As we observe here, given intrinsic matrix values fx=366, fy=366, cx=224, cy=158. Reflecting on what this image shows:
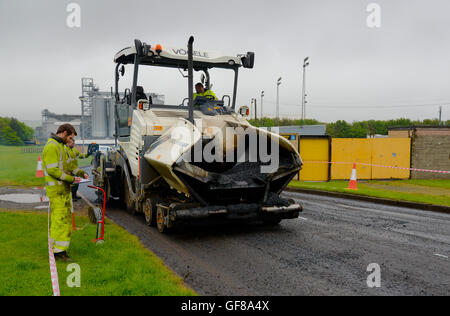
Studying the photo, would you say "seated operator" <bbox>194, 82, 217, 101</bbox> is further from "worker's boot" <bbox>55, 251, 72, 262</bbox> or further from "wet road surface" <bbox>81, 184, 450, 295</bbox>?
"worker's boot" <bbox>55, 251, 72, 262</bbox>

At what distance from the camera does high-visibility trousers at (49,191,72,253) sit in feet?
16.5

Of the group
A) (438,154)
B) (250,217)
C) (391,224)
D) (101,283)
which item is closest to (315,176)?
(438,154)

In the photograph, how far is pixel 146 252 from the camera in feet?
17.8

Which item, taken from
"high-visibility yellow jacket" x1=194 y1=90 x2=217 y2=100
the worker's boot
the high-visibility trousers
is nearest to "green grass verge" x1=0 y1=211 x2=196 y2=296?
the worker's boot

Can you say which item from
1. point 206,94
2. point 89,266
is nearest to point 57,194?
point 89,266

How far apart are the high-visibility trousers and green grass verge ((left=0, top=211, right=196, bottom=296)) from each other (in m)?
0.26

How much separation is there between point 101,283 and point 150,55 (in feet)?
15.7

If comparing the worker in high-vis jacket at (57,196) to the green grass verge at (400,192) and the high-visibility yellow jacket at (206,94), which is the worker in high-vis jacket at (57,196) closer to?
the high-visibility yellow jacket at (206,94)

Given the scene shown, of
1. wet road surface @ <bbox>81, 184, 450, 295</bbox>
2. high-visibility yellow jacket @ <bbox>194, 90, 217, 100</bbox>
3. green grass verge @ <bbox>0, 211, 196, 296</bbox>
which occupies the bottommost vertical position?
wet road surface @ <bbox>81, 184, 450, 295</bbox>

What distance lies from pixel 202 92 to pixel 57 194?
13.7ft

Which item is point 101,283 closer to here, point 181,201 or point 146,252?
point 146,252

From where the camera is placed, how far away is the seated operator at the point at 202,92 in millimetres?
8148

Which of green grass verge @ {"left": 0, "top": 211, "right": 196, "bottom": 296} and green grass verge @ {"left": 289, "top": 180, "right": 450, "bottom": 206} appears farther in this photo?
green grass verge @ {"left": 289, "top": 180, "right": 450, "bottom": 206}

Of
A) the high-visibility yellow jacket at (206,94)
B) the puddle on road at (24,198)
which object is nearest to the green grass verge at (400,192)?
the high-visibility yellow jacket at (206,94)
